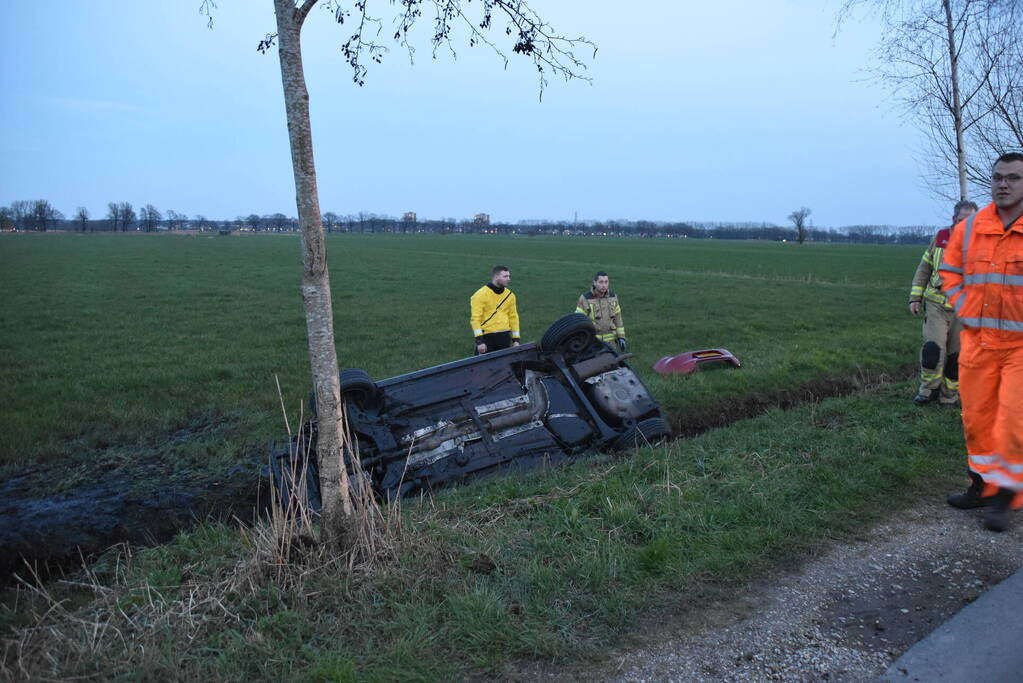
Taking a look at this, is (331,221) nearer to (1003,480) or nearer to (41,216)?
(41,216)

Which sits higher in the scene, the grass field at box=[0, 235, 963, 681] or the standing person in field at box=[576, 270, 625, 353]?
the standing person in field at box=[576, 270, 625, 353]

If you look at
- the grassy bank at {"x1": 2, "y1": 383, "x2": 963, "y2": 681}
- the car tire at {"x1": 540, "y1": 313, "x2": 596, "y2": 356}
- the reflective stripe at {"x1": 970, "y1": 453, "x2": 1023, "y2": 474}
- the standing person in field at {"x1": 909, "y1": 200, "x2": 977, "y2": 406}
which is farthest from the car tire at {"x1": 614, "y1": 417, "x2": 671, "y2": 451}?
the standing person in field at {"x1": 909, "y1": 200, "x2": 977, "y2": 406}

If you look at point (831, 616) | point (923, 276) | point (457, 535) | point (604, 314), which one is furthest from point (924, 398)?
point (457, 535)

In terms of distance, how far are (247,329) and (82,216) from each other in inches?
4905

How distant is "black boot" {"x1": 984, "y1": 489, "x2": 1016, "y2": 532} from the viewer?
158 inches

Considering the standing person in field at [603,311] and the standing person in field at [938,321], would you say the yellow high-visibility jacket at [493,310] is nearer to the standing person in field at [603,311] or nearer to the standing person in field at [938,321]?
the standing person in field at [603,311]

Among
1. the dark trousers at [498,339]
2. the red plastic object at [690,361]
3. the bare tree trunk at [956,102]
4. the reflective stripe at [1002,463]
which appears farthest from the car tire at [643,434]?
the bare tree trunk at [956,102]

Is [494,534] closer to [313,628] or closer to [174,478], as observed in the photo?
[313,628]

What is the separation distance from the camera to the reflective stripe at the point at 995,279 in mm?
4047

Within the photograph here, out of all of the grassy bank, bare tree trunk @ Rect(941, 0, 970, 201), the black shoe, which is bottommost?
the black shoe

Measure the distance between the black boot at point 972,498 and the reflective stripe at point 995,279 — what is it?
112 centimetres

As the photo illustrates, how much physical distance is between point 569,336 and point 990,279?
327cm

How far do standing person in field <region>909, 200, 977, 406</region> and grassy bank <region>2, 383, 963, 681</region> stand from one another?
2020 mm

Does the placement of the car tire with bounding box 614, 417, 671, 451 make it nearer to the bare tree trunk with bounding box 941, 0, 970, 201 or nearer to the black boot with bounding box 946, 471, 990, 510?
the black boot with bounding box 946, 471, 990, 510
